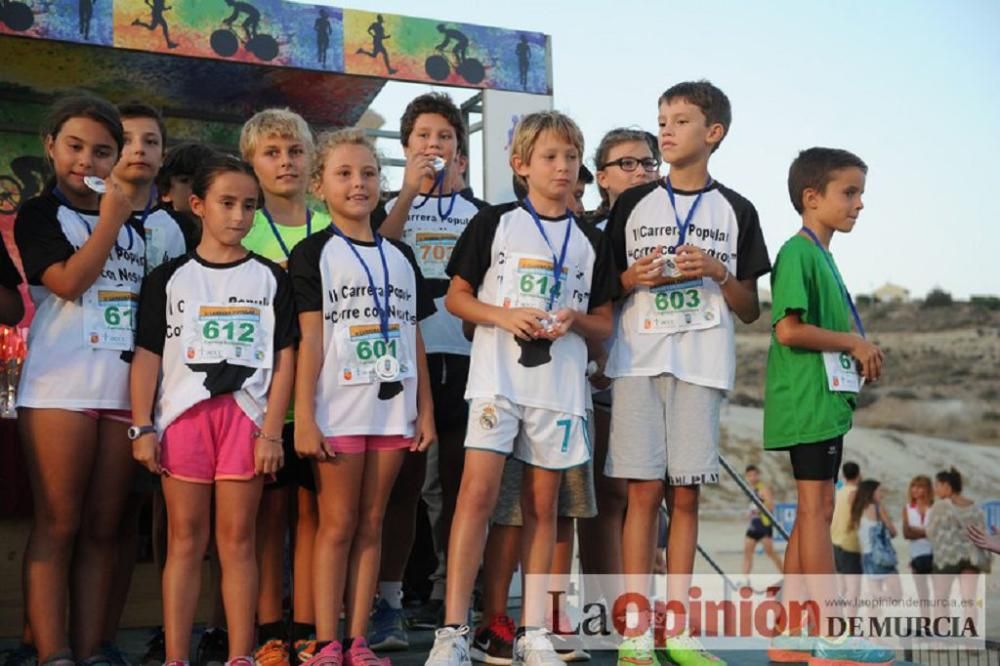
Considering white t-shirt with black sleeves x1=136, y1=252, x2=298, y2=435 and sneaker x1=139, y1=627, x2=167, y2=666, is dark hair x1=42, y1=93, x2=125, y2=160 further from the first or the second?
sneaker x1=139, y1=627, x2=167, y2=666

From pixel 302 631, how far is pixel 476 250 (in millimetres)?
1236

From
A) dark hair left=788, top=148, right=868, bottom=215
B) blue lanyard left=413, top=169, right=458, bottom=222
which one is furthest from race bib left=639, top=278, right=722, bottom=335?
blue lanyard left=413, top=169, right=458, bottom=222

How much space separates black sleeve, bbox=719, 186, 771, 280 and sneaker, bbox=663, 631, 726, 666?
44.7 inches

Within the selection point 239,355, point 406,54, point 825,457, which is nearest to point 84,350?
point 239,355

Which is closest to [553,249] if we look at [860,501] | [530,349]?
[530,349]

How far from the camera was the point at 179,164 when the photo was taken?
3.63 meters

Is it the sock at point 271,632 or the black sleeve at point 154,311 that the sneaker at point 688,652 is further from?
the black sleeve at point 154,311

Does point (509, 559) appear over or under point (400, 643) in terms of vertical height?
over

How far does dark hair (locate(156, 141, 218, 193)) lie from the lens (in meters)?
3.60

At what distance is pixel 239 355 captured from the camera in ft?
9.62

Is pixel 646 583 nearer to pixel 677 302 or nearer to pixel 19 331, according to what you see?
pixel 677 302

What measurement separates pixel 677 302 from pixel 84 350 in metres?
1.75

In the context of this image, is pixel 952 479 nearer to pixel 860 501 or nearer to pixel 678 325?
pixel 860 501

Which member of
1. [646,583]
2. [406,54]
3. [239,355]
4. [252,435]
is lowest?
[646,583]
